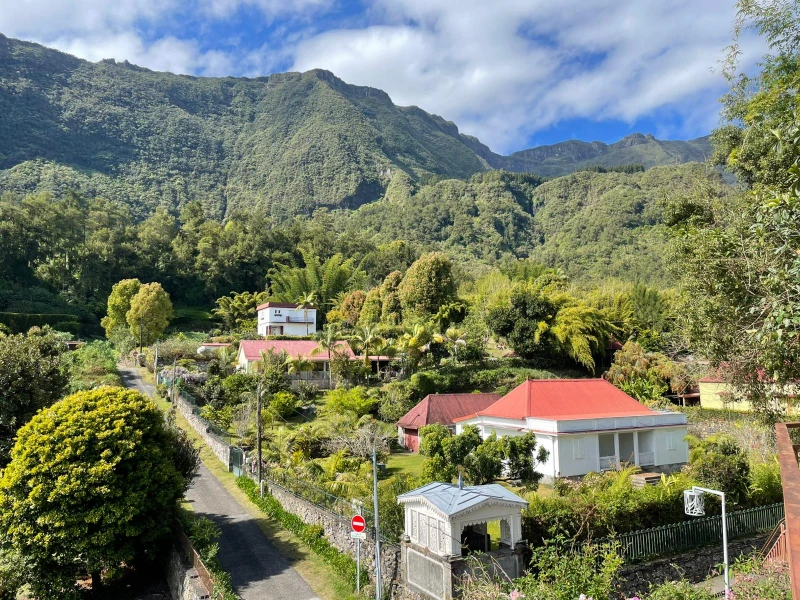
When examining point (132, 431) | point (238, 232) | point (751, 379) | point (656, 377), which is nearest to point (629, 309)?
point (656, 377)

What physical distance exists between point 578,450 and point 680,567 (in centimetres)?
939

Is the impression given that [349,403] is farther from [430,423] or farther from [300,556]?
[300,556]

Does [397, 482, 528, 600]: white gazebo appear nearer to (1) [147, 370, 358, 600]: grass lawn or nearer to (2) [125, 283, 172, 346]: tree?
(1) [147, 370, 358, 600]: grass lawn

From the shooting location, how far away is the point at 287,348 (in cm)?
Result: 4234

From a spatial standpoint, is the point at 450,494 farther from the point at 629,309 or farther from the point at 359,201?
the point at 359,201

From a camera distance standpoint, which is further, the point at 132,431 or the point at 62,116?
the point at 62,116

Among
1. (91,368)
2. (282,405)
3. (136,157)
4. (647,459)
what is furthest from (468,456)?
(136,157)

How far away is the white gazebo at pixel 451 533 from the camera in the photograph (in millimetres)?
12805

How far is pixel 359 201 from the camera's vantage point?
569 feet

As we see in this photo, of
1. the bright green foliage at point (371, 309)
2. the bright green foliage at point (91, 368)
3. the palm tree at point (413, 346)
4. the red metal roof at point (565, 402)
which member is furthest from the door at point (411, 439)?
the bright green foliage at point (371, 309)

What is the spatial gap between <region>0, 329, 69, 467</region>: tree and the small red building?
15.7m

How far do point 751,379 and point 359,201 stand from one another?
164456 mm

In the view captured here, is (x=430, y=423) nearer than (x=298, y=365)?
Yes

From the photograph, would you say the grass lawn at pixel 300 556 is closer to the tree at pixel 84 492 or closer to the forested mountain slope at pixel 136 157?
the tree at pixel 84 492
